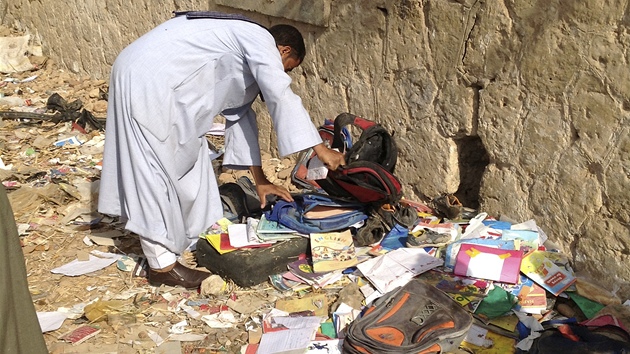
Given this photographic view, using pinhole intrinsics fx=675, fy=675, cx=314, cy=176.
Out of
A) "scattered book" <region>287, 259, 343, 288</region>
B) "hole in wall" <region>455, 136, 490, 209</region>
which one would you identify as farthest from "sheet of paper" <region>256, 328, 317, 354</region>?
"hole in wall" <region>455, 136, 490, 209</region>

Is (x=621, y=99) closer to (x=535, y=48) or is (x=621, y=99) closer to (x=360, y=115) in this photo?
(x=535, y=48)

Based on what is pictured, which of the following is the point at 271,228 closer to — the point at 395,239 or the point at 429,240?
the point at 395,239

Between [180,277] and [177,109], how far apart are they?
0.98 meters

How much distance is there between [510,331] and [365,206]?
1225mm

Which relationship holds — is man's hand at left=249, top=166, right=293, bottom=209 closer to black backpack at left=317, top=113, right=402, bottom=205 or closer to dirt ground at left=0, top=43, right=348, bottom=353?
black backpack at left=317, top=113, right=402, bottom=205

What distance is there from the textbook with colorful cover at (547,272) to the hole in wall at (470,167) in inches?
29.0

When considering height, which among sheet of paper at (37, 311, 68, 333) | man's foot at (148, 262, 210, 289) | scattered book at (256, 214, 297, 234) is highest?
scattered book at (256, 214, 297, 234)

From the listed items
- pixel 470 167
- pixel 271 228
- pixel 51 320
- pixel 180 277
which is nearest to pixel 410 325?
pixel 271 228

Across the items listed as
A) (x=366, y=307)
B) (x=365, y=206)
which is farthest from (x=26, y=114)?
(x=366, y=307)

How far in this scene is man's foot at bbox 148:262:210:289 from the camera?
3883mm

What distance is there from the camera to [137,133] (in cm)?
356

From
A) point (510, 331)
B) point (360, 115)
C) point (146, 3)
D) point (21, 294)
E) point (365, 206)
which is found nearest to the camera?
point (21, 294)

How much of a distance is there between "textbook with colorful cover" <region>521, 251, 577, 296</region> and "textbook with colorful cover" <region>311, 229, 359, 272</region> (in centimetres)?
96

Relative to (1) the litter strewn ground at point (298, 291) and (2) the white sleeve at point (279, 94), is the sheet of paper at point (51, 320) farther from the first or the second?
(2) the white sleeve at point (279, 94)
